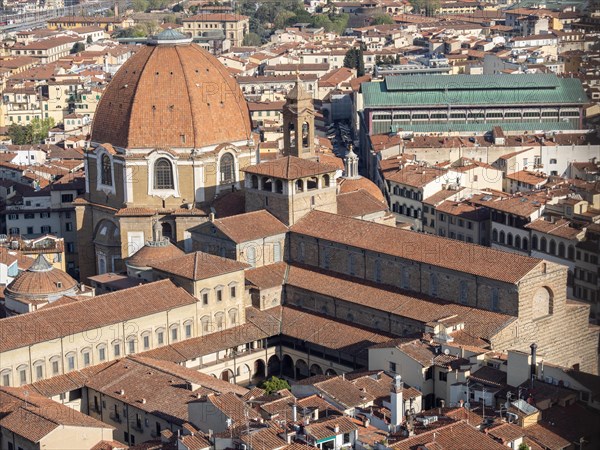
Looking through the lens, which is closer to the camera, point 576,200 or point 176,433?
point 176,433

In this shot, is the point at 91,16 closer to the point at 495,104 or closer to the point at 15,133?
the point at 15,133

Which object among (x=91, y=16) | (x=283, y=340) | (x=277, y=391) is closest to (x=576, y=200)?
(x=283, y=340)

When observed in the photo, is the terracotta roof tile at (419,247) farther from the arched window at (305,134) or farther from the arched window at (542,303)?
the arched window at (305,134)

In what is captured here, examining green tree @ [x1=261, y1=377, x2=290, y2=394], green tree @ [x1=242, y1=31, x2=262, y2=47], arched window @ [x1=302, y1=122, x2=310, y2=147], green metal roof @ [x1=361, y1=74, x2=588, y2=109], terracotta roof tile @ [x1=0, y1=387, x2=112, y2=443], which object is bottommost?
green tree @ [x1=261, y1=377, x2=290, y2=394]

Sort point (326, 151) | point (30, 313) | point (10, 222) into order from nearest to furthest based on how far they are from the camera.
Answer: point (30, 313) → point (10, 222) → point (326, 151)

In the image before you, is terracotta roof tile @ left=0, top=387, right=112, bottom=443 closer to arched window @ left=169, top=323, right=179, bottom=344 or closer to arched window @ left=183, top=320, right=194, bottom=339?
arched window @ left=169, top=323, right=179, bottom=344

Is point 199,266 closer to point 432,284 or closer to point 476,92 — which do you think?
point 432,284

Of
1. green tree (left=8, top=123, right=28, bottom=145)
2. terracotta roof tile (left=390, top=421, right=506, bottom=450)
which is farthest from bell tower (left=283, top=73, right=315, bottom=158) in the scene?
green tree (left=8, top=123, right=28, bottom=145)
